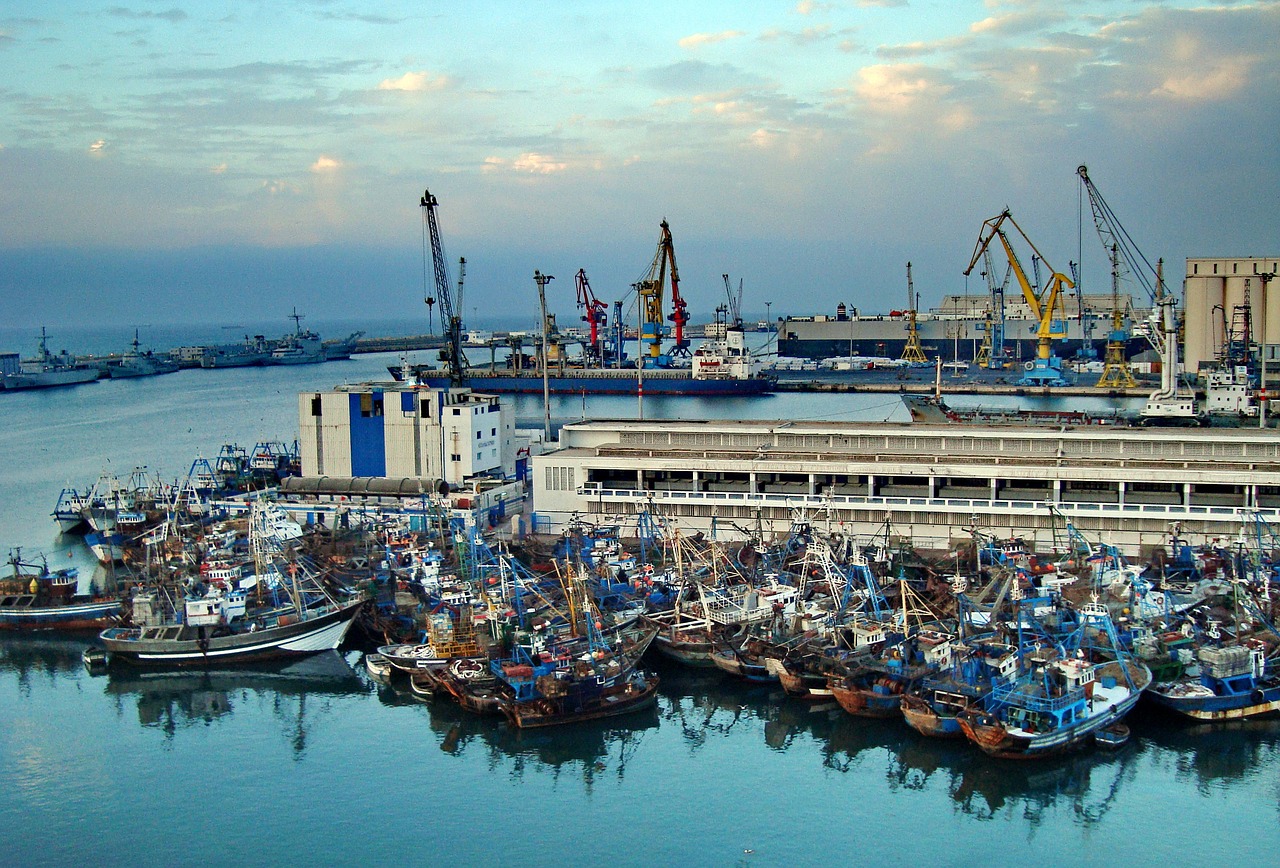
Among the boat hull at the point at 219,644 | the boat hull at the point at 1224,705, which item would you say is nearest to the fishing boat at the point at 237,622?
the boat hull at the point at 219,644

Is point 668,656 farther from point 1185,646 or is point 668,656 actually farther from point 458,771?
point 1185,646

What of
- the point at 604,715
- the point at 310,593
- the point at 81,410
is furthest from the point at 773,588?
the point at 81,410

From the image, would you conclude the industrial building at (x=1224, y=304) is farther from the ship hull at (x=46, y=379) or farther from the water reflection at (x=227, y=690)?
the ship hull at (x=46, y=379)

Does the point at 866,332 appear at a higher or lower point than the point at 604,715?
higher

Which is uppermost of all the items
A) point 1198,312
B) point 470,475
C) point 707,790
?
point 1198,312

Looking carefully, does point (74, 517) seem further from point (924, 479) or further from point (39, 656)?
point (924, 479)

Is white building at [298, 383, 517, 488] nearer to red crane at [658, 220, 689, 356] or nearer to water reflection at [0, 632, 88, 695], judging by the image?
water reflection at [0, 632, 88, 695]

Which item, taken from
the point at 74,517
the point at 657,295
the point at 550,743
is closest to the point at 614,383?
the point at 657,295
